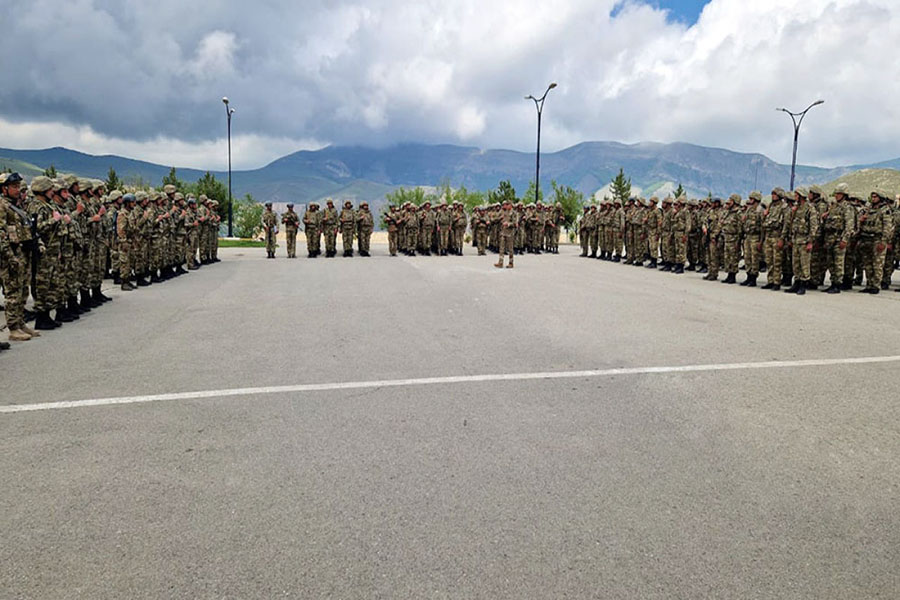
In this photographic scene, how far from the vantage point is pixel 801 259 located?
46.5 feet

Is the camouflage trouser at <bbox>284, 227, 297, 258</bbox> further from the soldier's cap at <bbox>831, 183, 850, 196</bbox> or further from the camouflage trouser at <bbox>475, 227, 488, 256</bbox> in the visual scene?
the soldier's cap at <bbox>831, 183, 850, 196</bbox>

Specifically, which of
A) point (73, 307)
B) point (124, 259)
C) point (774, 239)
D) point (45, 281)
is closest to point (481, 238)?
point (774, 239)

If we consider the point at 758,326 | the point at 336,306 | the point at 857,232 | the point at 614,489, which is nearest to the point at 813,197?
the point at 857,232

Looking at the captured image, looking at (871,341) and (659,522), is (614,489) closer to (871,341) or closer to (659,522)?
(659,522)

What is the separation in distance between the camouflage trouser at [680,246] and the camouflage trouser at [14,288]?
1613cm

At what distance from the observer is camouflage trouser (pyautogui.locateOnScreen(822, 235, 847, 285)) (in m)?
14.3

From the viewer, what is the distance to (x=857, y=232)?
47.7 feet

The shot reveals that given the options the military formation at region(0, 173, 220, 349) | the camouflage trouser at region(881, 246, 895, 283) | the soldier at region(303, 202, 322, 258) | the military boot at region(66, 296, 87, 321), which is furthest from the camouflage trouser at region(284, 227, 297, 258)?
the camouflage trouser at region(881, 246, 895, 283)

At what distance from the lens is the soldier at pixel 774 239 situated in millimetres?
14711

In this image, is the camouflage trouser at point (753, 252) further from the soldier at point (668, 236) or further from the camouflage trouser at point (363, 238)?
the camouflage trouser at point (363, 238)

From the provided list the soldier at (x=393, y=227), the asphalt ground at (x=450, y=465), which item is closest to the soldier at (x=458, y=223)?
the soldier at (x=393, y=227)

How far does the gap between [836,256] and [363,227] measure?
16.4 m

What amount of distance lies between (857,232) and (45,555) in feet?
52.3

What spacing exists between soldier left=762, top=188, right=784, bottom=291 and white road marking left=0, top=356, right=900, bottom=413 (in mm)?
7328
